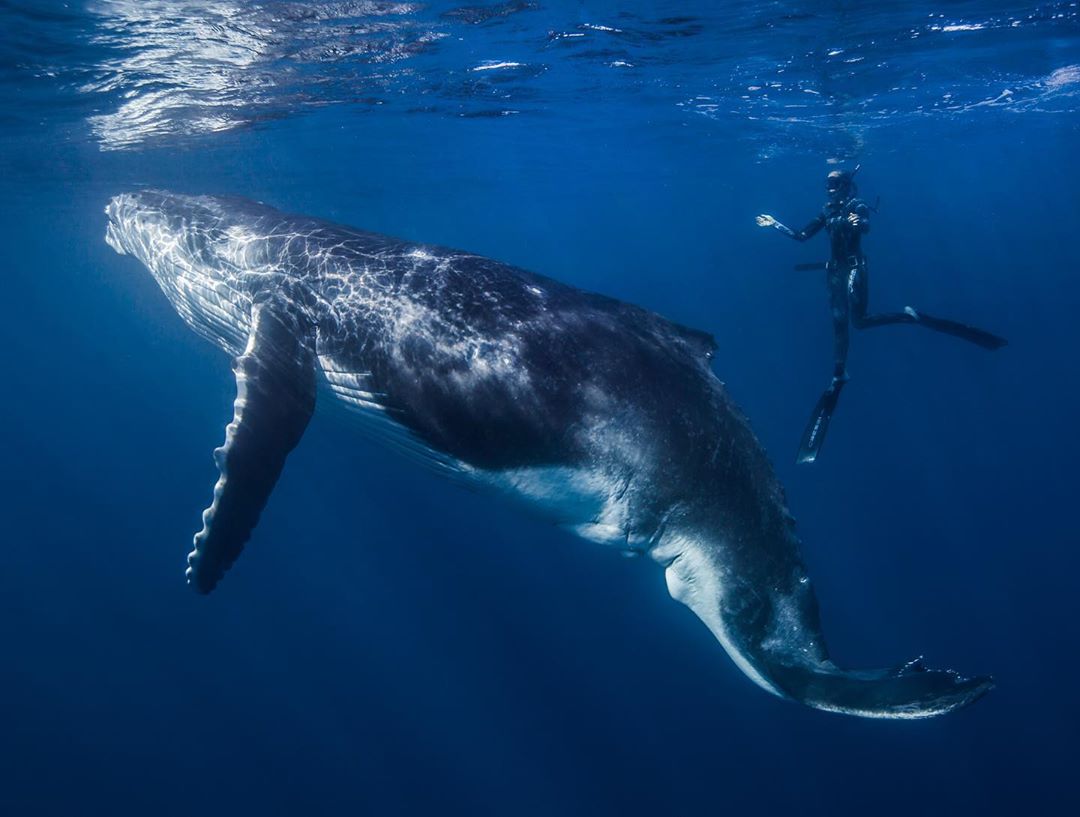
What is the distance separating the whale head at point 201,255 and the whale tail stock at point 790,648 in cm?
503

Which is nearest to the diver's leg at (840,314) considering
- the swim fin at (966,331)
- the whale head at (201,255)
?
the swim fin at (966,331)

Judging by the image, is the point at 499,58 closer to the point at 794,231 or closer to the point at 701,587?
the point at 794,231

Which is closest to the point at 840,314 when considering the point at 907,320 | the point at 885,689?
the point at 907,320

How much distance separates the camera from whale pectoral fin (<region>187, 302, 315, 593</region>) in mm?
5234

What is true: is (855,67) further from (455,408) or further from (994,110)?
(455,408)

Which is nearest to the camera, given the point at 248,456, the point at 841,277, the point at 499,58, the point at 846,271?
the point at 248,456

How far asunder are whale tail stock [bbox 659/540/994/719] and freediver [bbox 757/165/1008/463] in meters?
8.80

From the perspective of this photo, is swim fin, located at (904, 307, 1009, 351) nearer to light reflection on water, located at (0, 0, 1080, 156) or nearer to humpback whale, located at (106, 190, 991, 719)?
light reflection on water, located at (0, 0, 1080, 156)

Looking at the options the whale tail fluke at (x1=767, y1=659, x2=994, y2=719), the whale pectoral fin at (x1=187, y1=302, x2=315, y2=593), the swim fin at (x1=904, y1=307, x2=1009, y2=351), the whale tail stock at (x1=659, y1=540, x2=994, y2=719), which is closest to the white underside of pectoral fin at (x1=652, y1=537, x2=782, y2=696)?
the whale tail stock at (x1=659, y1=540, x2=994, y2=719)

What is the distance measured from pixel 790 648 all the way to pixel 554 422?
191cm

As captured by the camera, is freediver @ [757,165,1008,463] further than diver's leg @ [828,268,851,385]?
No

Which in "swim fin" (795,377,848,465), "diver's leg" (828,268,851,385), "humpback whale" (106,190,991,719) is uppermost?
"humpback whale" (106,190,991,719)

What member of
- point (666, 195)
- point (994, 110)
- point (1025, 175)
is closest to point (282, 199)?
point (666, 195)

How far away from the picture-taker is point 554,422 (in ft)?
13.7
